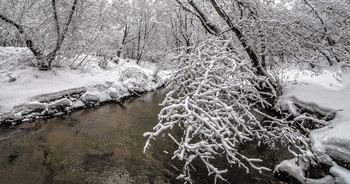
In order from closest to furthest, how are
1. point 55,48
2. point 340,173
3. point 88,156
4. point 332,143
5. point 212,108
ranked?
point 212,108
point 340,173
point 332,143
point 88,156
point 55,48

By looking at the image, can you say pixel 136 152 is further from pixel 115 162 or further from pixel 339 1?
pixel 339 1

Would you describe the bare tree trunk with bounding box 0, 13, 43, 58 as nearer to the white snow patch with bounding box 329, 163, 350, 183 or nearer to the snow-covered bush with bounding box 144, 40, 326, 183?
the snow-covered bush with bounding box 144, 40, 326, 183

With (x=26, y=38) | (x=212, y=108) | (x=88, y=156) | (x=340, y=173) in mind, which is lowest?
(x=88, y=156)

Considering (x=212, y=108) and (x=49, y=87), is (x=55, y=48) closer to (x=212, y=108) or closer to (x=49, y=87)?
(x=49, y=87)

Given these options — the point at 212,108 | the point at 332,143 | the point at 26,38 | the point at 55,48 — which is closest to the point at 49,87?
the point at 55,48

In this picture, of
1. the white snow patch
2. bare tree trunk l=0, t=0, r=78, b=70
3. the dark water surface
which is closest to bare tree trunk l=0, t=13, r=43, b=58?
bare tree trunk l=0, t=0, r=78, b=70

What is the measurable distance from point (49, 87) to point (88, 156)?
4.71 meters

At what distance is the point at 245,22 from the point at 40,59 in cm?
869

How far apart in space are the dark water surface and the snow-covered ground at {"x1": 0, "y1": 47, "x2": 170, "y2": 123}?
0.71m

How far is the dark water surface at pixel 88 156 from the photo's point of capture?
4.56m

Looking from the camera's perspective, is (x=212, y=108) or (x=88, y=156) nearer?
(x=212, y=108)

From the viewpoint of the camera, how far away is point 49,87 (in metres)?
8.61

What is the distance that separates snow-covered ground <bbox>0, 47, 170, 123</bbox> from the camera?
7254 mm

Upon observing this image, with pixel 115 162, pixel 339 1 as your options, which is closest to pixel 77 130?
pixel 115 162
